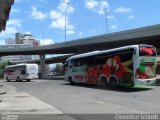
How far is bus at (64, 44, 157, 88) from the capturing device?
2512cm

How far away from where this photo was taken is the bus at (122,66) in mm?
25125

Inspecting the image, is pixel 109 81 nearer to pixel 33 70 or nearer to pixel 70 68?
pixel 70 68

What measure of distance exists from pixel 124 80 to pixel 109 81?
2.67 meters

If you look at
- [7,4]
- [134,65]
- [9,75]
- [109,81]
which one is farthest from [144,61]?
[9,75]

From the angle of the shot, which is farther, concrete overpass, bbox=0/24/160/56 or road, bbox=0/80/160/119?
concrete overpass, bbox=0/24/160/56

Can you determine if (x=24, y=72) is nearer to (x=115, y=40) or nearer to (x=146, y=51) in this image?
(x=115, y=40)

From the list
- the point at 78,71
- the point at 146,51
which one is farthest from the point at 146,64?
the point at 78,71

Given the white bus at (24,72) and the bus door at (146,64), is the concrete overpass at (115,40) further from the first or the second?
the bus door at (146,64)

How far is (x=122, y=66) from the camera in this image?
2653 centimetres

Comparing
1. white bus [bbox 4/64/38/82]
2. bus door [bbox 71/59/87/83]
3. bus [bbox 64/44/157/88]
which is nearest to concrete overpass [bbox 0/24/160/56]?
white bus [bbox 4/64/38/82]

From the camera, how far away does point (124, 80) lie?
1043 inches

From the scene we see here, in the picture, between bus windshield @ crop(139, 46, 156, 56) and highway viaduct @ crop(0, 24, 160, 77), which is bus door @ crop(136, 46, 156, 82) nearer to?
bus windshield @ crop(139, 46, 156, 56)

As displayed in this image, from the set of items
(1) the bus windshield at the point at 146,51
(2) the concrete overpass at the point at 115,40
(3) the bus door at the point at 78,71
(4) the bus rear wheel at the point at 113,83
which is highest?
(2) the concrete overpass at the point at 115,40

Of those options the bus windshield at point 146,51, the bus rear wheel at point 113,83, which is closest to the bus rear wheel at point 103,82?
the bus rear wheel at point 113,83
